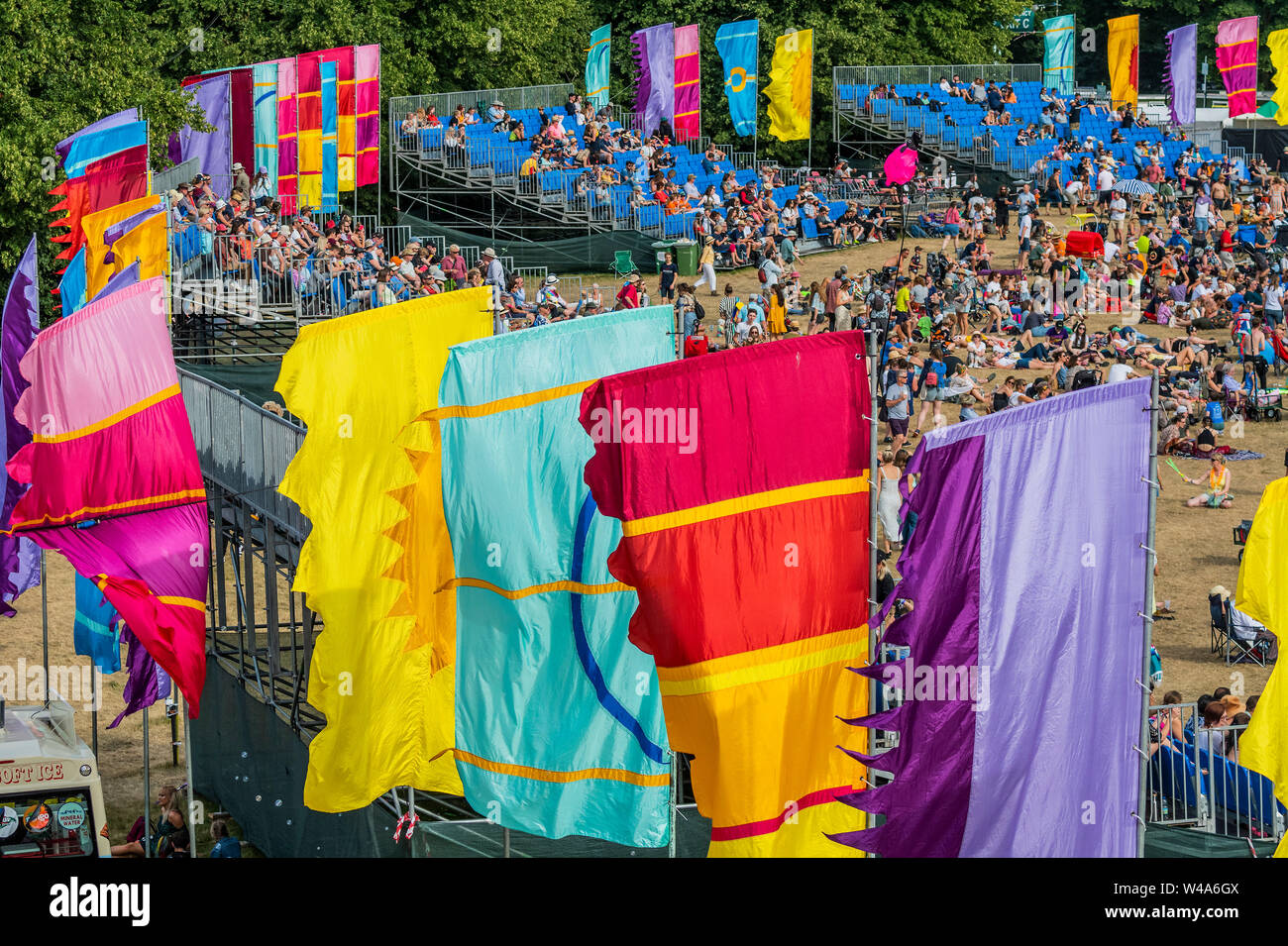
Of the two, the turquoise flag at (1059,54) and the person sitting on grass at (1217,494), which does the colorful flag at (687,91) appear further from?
the person sitting on grass at (1217,494)

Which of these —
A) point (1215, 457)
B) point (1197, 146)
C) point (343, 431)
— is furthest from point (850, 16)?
point (343, 431)

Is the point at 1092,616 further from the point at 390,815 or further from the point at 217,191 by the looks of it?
the point at 217,191

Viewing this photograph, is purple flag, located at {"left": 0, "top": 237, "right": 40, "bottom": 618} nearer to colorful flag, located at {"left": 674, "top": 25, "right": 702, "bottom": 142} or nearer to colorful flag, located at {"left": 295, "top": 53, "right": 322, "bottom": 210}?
colorful flag, located at {"left": 295, "top": 53, "right": 322, "bottom": 210}

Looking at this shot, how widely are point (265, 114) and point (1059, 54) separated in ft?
85.5

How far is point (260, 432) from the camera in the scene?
18.5 metres

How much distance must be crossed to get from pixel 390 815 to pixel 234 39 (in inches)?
1207

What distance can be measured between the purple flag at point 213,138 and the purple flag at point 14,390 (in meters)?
16.8

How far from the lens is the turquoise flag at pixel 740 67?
1800 inches

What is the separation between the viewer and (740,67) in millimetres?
45844

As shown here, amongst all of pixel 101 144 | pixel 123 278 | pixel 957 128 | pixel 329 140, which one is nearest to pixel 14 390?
pixel 123 278

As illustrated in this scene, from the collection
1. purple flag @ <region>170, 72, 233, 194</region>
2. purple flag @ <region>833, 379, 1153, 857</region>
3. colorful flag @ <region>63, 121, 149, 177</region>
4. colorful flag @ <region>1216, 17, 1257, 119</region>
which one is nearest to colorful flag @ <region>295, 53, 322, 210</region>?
purple flag @ <region>170, 72, 233, 194</region>

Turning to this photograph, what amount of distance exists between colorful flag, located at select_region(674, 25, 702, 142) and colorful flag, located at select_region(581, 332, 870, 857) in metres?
33.9

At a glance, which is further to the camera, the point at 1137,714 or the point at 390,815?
the point at 390,815

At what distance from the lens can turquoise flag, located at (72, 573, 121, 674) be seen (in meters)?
18.1
